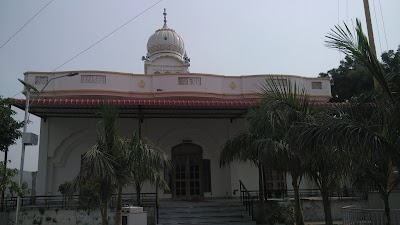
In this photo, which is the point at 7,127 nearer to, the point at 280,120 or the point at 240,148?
the point at 240,148

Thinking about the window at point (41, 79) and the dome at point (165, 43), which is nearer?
the window at point (41, 79)

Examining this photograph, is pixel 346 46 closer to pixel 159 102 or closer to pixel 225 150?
pixel 225 150

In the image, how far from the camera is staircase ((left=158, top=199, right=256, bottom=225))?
46.5 feet

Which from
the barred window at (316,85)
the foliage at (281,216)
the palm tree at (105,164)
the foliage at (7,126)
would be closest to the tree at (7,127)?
the foliage at (7,126)

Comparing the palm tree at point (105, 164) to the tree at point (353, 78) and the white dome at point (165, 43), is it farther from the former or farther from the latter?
the tree at point (353, 78)

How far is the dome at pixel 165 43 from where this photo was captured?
25188mm

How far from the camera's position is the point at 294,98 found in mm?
9820

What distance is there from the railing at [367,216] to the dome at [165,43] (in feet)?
55.8

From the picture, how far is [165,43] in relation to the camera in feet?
82.6

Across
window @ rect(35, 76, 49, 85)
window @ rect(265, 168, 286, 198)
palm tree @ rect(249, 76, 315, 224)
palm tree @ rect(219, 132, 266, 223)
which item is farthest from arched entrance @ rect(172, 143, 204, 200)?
palm tree @ rect(249, 76, 315, 224)

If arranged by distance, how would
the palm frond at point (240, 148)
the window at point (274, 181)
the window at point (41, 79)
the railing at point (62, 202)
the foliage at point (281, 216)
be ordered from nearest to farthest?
the palm frond at point (240, 148), the foliage at point (281, 216), the railing at point (62, 202), the window at point (41, 79), the window at point (274, 181)

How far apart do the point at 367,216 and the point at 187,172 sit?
34.3 feet

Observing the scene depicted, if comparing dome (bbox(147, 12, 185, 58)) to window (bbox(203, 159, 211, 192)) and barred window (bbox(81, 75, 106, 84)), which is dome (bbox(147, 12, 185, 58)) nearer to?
barred window (bbox(81, 75, 106, 84))

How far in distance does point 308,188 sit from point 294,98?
35.2ft
